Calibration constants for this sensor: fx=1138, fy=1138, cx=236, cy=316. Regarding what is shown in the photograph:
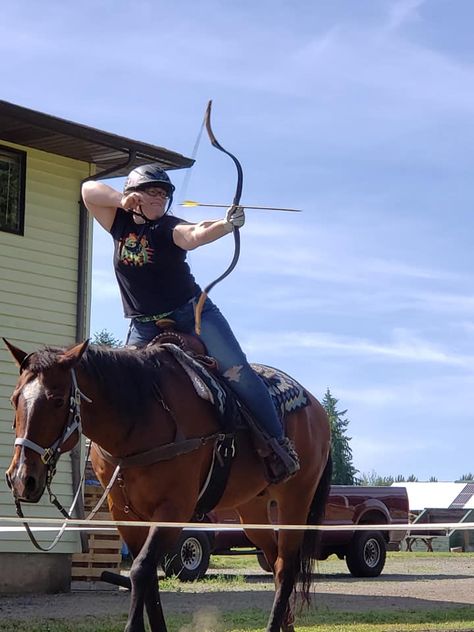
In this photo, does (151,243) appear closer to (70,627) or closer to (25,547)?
(70,627)

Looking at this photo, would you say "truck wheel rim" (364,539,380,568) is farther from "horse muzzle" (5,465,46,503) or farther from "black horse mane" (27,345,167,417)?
"horse muzzle" (5,465,46,503)

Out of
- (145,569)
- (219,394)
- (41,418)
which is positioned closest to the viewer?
(41,418)

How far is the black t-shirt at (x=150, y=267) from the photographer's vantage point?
7.43m

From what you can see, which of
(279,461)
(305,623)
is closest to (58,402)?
(279,461)

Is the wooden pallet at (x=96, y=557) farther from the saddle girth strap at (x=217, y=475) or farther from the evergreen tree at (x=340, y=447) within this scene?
the evergreen tree at (x=340, y=447)

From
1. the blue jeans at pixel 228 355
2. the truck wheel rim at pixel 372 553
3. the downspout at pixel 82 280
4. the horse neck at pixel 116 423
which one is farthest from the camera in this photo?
the truck wheel rim at pixel 372 553

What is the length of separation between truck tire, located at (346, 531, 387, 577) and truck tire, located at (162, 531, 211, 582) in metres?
3.45

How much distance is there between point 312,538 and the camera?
Result: 9.37 metres

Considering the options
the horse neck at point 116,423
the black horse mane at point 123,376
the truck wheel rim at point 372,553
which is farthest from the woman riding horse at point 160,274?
the truck wheel rim at point 372,553

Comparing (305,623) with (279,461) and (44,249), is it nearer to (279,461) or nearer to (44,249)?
(279,461)

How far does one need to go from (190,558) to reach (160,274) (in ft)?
36.4

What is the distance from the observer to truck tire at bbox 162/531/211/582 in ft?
57.1

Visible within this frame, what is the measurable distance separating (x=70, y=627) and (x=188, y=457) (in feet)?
13.4

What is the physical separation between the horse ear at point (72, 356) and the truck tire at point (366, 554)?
48.0 ft
